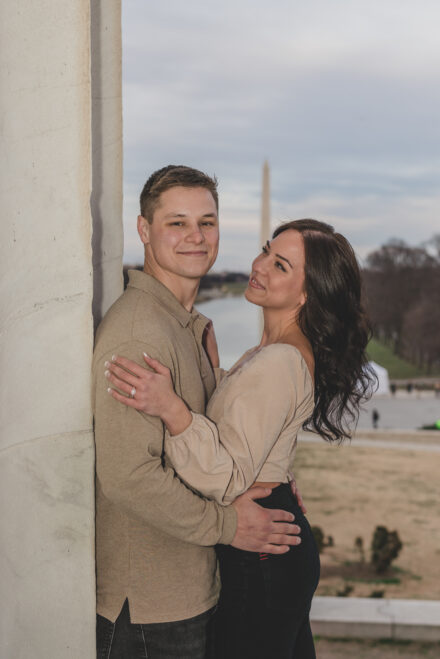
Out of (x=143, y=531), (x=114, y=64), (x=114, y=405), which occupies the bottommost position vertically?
(x=143, y=531)

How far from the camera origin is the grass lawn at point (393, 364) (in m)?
52.0

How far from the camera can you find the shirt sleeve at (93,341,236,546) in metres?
2.13

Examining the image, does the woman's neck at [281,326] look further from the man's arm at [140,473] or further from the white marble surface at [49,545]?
the white marble surface at [49,545]

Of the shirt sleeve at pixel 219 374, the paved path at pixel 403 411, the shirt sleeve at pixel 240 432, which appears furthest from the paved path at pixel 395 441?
the shirt sleeve at pixel 240 432

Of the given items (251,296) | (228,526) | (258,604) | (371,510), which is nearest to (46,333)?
(228,526)

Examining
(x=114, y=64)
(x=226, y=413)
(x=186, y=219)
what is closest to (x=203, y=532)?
(x=226, y=413)

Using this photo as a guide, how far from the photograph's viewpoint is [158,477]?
2133 millimetres

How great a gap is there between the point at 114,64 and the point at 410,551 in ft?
30.1

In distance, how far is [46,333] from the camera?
219 cm

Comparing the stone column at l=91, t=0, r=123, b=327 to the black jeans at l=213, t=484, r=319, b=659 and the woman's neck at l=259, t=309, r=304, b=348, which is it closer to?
the woman's neck at l=259, t=309, r=304, b=348

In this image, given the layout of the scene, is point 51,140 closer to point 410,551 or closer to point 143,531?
point 143,531

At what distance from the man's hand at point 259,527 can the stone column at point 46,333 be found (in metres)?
0.49

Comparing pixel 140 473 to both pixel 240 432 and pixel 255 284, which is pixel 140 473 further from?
pixel 255 284

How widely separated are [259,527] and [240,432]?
0.34 m
